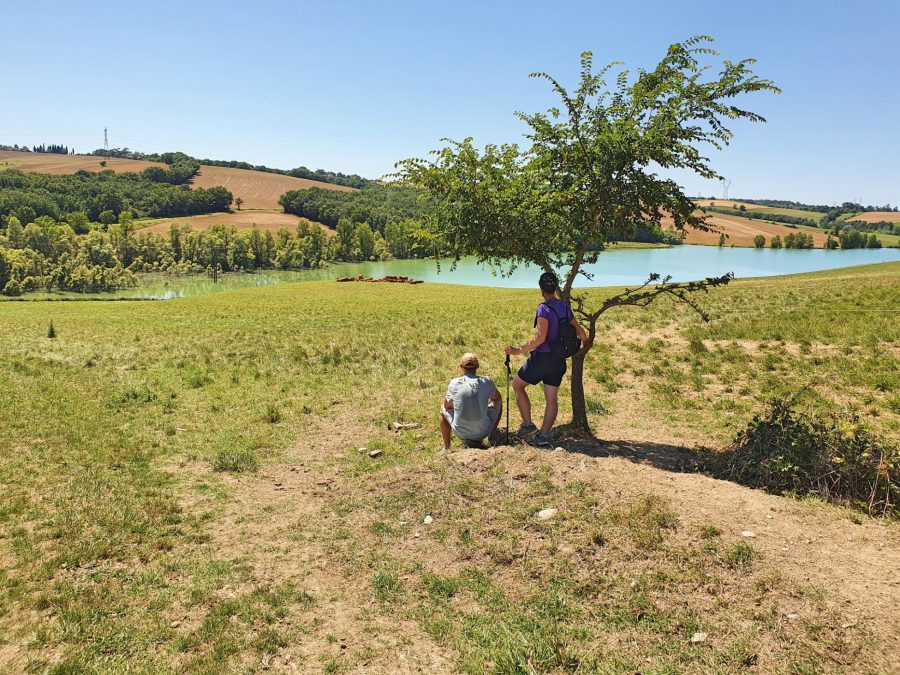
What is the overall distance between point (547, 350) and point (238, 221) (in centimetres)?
18538

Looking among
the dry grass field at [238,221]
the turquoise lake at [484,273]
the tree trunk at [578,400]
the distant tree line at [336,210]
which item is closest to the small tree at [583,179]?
the tree trunk at [578,400]

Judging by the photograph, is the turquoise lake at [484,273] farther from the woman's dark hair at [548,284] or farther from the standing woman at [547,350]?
the woman's dark hair at [548,284]

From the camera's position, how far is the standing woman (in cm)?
862

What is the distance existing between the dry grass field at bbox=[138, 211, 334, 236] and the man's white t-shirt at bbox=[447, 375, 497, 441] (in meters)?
168

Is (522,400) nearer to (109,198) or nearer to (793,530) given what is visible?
(793,530)

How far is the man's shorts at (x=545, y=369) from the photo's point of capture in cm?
884

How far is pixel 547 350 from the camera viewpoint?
28.8 feet

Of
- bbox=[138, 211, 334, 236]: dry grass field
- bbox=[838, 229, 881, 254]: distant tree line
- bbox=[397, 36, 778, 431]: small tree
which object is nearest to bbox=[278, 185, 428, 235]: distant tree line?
bbox=[138, 211, 334, 236]: dry grass field

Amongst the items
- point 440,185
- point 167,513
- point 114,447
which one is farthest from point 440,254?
point 114,447

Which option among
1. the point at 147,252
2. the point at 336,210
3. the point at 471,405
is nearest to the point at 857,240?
the point at 336,210

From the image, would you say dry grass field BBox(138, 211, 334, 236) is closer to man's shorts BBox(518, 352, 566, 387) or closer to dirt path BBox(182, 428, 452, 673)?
dirt path BBox(182, 428, 452, 673)

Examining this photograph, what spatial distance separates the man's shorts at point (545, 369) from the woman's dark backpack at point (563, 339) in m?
0.12

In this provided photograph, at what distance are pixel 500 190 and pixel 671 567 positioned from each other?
22.6 feet

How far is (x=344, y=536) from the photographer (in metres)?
6.90
